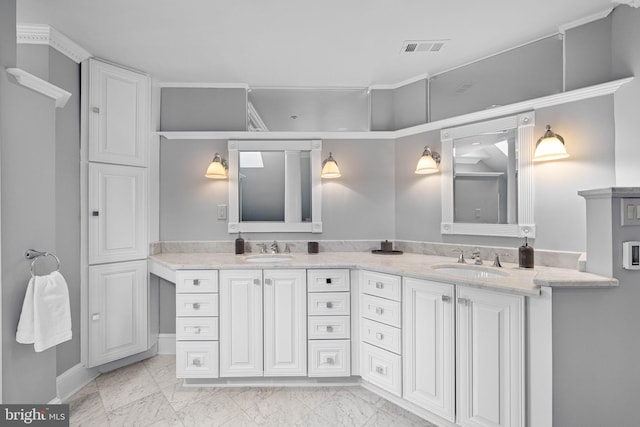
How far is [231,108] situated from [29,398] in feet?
8.08

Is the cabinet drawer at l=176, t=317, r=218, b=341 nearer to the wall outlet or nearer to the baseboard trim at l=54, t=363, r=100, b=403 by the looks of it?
the baseboard trim at l=54, t=363, r=100, b=403

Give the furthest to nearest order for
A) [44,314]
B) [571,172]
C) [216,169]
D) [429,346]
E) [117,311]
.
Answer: [216,169], [117,311], [571,172], [429,346], [44,314]

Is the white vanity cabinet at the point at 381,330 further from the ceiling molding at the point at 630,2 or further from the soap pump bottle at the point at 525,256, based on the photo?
the ceiling molding at the point at 630,2

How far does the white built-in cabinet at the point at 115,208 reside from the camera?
239cm

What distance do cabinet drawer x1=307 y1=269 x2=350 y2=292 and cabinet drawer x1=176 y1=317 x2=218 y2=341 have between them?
2.49 feet

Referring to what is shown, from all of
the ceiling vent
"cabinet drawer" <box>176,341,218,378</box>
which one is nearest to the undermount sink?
"cabinet drawer" <box>176,341,218,378</box>

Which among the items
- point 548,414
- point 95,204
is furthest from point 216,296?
point 548,414

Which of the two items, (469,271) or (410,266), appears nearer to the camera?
(410,266)

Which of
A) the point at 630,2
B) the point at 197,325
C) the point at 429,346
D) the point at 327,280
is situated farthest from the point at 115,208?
the point at 630,2

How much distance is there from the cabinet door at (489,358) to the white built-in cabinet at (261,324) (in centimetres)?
108

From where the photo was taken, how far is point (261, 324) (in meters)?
2.29

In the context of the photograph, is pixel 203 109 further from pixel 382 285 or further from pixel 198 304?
pixel 382 285

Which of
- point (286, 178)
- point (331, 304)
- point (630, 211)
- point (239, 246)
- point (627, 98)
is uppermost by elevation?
point (627, 98)

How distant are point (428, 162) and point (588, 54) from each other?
118 cm
